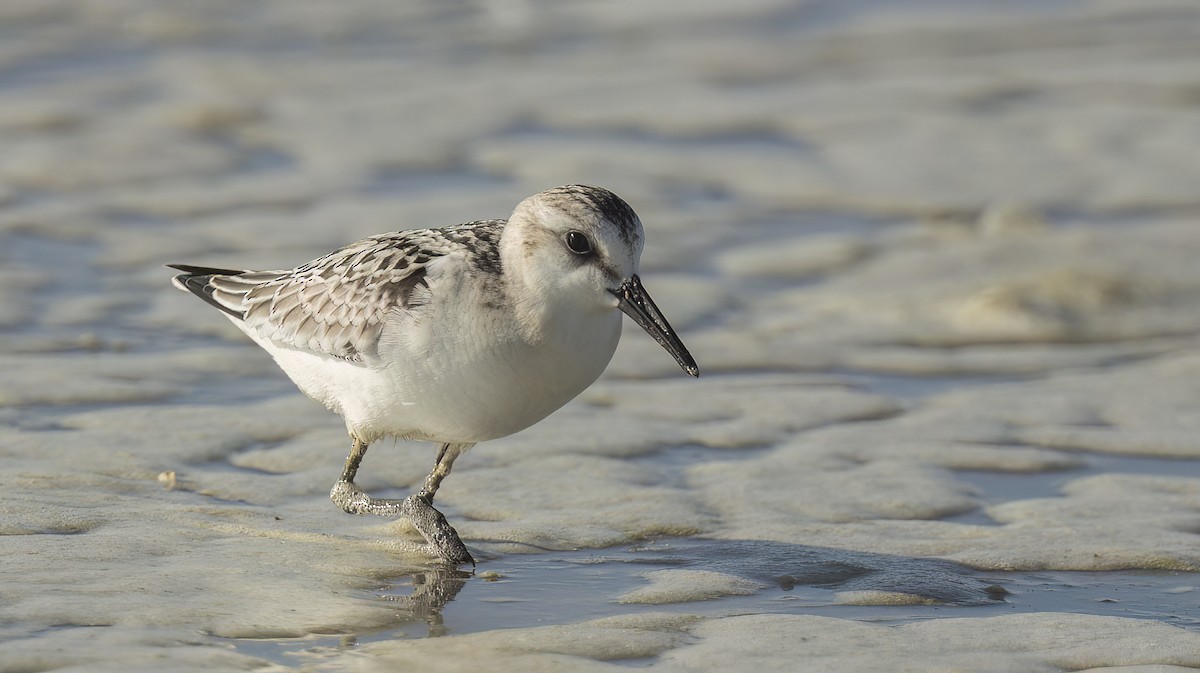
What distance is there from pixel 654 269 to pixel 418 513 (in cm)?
434

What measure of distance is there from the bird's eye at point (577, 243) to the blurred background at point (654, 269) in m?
1.14

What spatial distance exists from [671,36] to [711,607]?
1159 centimetres

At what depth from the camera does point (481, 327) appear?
218 inches

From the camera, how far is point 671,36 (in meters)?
16.4

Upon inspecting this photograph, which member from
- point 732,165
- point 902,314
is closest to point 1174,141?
point 732,165

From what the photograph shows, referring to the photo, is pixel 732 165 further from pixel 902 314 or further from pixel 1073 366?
pixel 1073 366

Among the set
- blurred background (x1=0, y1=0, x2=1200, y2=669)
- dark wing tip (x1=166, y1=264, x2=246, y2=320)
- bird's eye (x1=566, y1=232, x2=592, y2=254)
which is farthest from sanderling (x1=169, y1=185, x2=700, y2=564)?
dark wing tip (x1=166, y1=264, x2=246, y2=320)

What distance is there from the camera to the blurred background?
615cm

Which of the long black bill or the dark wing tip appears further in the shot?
the dark wing tip

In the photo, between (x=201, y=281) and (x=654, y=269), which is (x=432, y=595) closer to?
(x=201, y=281)

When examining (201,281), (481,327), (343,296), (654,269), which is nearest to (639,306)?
(481,327)

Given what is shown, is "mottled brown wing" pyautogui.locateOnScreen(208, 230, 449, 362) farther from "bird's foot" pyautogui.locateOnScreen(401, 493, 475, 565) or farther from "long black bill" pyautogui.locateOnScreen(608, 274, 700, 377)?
"long black bill" pyautogui.locateOnScreen(608, 274, 700, 377)

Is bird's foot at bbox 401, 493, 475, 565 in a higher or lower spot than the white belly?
lower

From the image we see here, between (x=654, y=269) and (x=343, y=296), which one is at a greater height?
(x=343, y=296)
